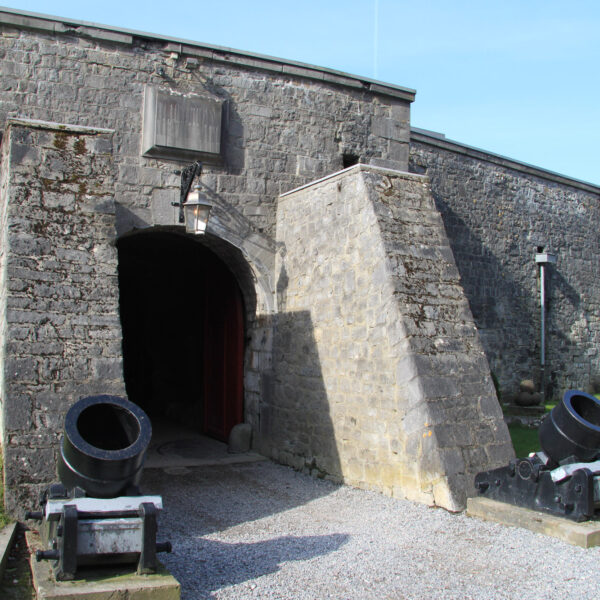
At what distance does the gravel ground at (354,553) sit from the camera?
4008 millimetres

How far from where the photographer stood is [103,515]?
3.75 metres

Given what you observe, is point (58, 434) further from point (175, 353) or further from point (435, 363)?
point (175, 353)

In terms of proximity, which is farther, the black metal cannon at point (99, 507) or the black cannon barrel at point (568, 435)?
the black cannon barrel at point (568, 435)

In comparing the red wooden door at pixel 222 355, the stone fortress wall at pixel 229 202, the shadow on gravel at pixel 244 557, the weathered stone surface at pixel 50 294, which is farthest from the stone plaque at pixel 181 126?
the shadow on gravel at pixel 244 557

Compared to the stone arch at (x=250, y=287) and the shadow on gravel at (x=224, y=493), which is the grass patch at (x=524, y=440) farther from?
the stone arch at (x=250, y=287)

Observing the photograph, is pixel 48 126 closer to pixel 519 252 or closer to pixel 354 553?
pixel 354 553

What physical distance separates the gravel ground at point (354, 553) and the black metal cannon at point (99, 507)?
0.51 metres

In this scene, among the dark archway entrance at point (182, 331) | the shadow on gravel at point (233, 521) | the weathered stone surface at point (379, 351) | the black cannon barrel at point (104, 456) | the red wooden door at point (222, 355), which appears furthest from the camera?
the dark archway entrance at point (182, 331)

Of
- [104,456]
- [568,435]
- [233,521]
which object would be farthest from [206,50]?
[568,435]

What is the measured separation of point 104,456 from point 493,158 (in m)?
12.0

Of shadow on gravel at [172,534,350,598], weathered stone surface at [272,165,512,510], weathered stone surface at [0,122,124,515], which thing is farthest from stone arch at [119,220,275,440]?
shadow on gravel at [172,534,350,598]

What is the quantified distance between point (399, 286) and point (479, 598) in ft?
9.83

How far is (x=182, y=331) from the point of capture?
11625 millimetres

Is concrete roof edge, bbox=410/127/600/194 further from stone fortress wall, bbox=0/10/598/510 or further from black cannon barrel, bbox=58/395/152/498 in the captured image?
black cannon barrel, bbox=58/395/152/498
